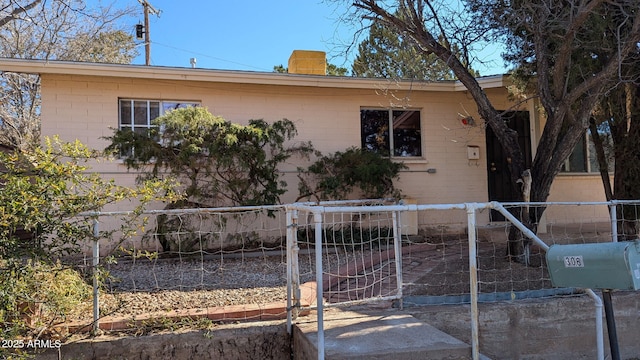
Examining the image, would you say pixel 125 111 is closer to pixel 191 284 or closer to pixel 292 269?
pixel 191 284

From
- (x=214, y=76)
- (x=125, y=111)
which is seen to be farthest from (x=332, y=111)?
(x=125, y=111)

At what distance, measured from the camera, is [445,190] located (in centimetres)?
970

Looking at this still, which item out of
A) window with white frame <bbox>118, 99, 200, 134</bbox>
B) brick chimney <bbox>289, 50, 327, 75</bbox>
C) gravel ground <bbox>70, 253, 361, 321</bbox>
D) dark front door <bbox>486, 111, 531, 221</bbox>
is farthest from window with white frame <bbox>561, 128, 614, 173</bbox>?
window with white frame <bbox>118, 99, 200, 134</bbox>

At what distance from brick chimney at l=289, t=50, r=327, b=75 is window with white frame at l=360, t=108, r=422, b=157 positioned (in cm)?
137

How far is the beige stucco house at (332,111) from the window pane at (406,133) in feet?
0.08

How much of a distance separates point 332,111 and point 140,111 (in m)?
3.88

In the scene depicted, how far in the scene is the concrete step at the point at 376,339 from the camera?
3059 mm

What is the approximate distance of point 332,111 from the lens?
921cm

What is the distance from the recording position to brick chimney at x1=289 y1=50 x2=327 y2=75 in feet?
31.2

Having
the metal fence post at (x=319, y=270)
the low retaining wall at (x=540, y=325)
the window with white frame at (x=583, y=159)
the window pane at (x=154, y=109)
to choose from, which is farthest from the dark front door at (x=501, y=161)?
the metal fence post at (x=319, y=270)

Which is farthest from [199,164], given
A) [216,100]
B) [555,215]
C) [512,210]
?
[555,215]

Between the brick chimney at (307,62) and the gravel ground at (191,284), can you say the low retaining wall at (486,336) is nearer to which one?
the gravel ground at (191,284)

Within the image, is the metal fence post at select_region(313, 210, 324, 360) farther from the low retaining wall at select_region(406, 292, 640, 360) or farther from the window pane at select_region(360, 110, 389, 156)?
Result: the window pane at select_region(360, 110, 389, 156)

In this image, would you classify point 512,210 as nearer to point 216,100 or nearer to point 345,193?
point 345,193
